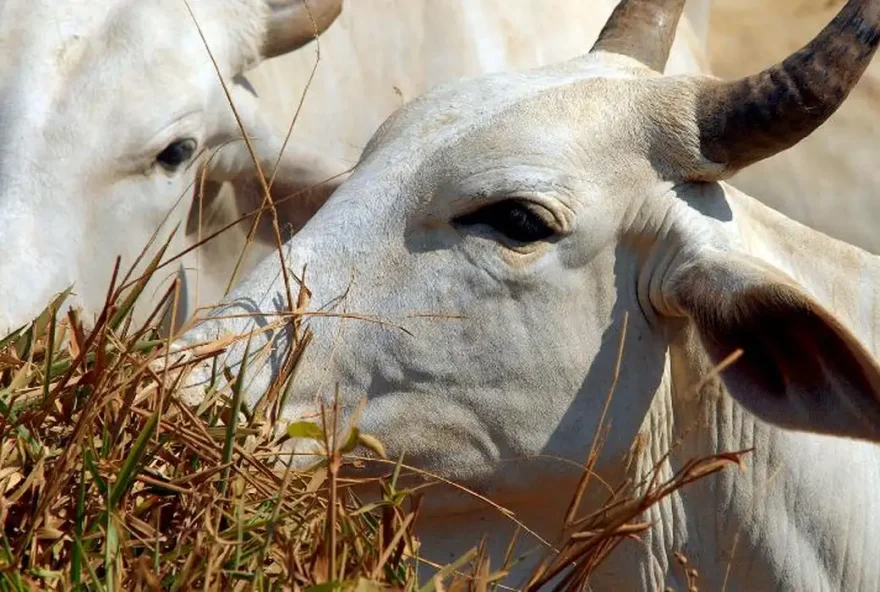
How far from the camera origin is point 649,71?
144 inches

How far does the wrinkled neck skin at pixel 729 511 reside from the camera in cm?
345

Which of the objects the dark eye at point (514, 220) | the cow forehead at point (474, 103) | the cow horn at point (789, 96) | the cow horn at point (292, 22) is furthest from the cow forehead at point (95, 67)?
the cow horn at point (789, 96)

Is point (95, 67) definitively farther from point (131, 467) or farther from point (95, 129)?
point (131, 467)

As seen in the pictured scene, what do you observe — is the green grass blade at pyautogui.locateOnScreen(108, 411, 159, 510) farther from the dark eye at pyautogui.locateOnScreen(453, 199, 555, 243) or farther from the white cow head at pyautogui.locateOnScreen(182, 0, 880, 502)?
the dark eye at pyautogui.locateOnScreen(453, 199, 555, 243)

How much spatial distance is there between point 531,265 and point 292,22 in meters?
2.24

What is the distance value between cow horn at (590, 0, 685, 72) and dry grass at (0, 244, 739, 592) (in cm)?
139

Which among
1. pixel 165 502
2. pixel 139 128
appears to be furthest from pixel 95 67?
pixel 165 502

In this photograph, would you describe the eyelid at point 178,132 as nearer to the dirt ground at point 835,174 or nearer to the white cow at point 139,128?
the white cow at point 139,128

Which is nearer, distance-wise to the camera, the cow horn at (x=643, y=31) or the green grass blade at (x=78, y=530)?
the green grass blade at (x=78, y=530)

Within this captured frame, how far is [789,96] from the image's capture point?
10.6 feet

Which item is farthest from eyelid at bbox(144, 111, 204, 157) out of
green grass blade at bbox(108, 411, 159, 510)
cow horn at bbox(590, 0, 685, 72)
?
green grass blade at bbox(108, 411, 159, 510)

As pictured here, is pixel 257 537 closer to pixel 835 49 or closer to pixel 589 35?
pixel 835 49

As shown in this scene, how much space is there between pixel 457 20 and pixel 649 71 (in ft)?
8.19

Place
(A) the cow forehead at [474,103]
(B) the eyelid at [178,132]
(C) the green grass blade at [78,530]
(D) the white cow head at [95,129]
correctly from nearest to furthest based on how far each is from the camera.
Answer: (C) the green grass blade at [78,530] → (A) the cow forehead at [474,103] → (D) the white cow head at [95,129] → (B) the eyelid at [178,132]
